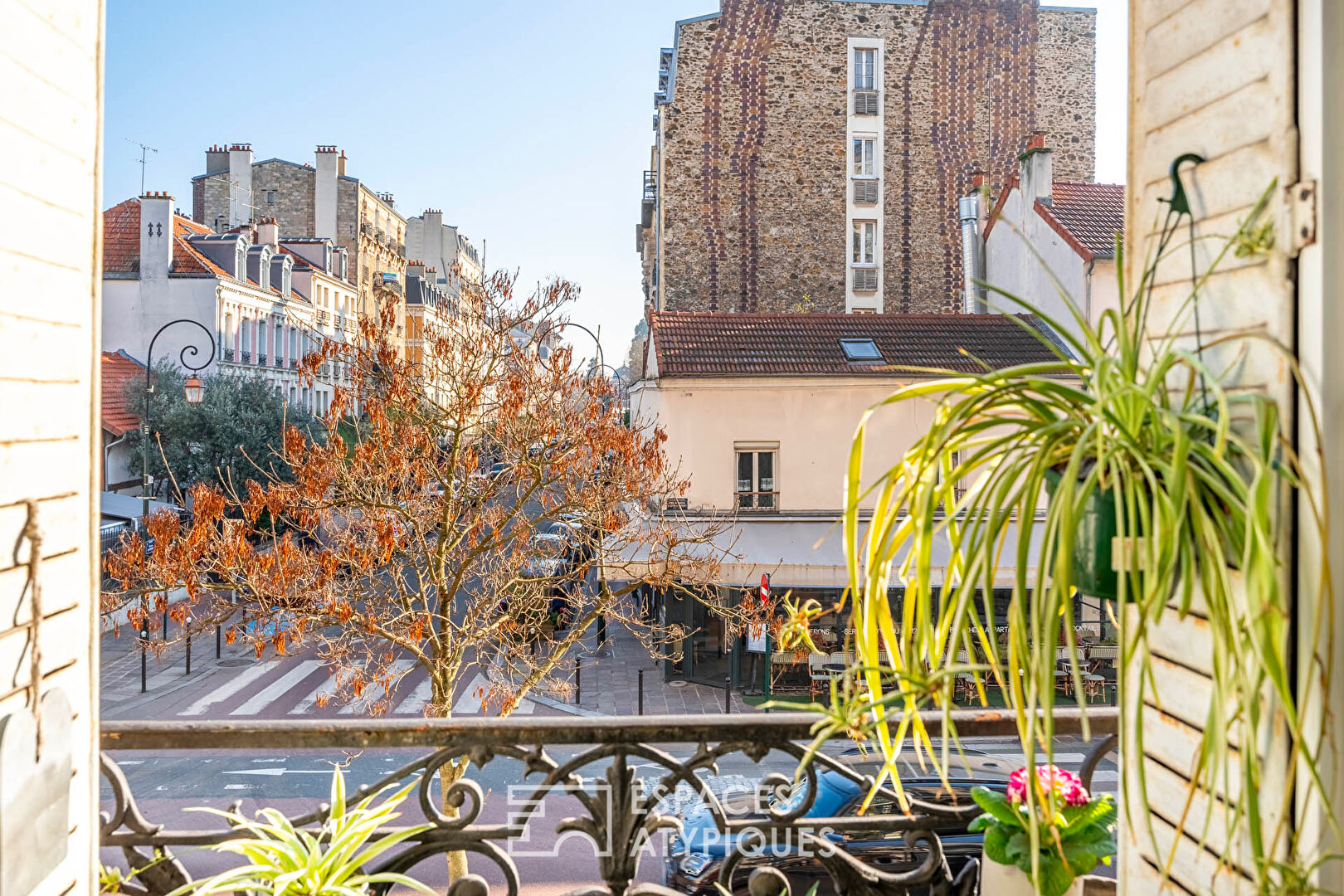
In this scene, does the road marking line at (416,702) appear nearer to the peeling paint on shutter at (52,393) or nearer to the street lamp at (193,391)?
the street lamp at (193,391)

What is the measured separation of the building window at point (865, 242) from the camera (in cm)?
2530

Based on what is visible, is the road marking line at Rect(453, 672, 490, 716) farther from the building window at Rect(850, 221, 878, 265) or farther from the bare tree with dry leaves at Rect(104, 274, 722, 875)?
the building window at Rect(850, 221, 878, 265)

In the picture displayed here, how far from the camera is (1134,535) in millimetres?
1345

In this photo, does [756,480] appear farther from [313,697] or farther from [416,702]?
[313,697]

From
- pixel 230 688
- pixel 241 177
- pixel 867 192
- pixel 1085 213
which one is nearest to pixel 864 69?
pixel 867 192

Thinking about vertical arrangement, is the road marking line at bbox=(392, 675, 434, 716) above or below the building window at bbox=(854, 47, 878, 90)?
below

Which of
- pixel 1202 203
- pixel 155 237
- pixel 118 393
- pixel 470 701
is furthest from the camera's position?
pixel 155 237

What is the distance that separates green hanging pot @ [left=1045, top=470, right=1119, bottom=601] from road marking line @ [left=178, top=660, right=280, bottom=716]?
14.9 metres

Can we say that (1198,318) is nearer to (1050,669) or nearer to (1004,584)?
(1050,669)

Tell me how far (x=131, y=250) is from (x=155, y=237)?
1.27 meters

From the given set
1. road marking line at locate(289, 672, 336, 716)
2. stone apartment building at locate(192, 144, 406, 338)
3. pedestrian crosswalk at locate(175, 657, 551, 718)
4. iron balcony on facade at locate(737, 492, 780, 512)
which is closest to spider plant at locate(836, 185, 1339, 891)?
pedestrian crosswalk at locate(175, 657, 551, 718)

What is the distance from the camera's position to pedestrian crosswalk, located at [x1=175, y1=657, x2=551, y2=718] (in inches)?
566

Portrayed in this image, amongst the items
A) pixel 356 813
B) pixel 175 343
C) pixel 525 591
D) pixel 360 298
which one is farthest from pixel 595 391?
pixel 360 298

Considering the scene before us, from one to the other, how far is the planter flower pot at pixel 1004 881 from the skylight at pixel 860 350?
14360mm
